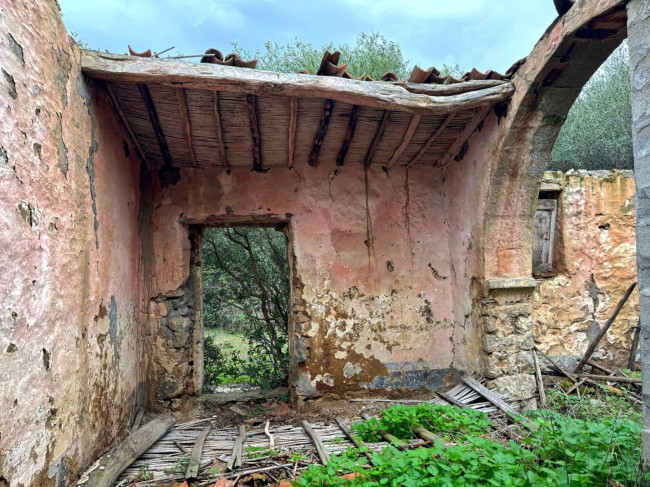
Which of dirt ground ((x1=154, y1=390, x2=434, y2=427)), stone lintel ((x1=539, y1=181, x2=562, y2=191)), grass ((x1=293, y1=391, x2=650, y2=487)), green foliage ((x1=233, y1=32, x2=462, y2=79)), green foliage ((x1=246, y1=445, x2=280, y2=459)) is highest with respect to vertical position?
green foliage ((x1=233, y1=32, x2=462, y2=79))

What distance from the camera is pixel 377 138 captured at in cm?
404

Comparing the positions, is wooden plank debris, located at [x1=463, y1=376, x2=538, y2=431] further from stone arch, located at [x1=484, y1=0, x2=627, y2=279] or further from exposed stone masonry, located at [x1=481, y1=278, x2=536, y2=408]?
stone arch, located at [x1=484, y1=0, x2=627, y2=279]

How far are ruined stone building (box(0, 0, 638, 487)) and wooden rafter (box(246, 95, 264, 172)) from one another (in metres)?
0.02

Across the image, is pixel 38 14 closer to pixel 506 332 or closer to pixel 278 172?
pixel 278 172

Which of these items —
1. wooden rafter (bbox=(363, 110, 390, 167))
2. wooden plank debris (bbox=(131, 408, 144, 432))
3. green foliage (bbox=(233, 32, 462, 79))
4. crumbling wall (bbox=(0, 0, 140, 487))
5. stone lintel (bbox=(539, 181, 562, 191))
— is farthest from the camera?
green foliage (bbox=(233, 32, 462, 79))

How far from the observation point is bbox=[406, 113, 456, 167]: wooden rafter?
149 inches

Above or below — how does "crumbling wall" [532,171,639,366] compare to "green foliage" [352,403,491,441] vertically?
above

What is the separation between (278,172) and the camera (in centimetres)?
454

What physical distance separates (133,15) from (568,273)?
89.6 meters

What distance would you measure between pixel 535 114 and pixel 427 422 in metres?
2.59

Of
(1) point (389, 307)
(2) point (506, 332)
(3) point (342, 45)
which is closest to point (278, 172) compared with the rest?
(1) point (389, 307)

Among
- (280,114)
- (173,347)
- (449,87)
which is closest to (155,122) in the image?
(280,114)

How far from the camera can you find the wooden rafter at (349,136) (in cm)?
362

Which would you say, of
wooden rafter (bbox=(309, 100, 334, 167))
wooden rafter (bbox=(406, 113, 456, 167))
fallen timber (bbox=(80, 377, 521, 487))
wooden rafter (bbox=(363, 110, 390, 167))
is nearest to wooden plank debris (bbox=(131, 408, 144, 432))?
fallen timber (bbox=(80, 377, 521, 487))
